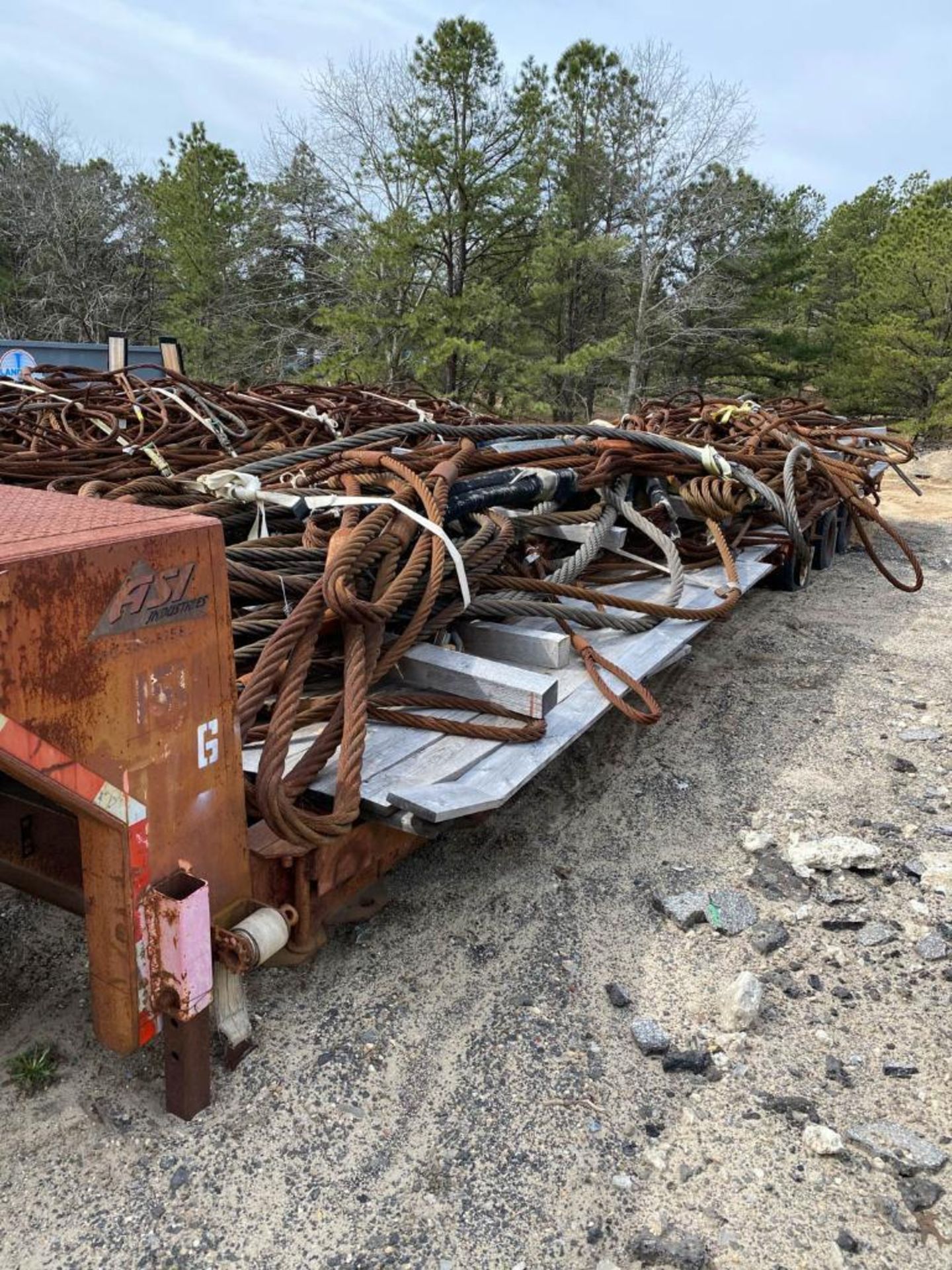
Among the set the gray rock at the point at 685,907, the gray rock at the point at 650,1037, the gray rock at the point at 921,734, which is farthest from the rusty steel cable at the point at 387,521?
the gray rock at the point at 921,734

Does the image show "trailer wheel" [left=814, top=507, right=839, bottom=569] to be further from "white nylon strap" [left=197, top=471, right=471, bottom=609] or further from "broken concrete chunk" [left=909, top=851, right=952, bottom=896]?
"white nylon strap" [left=197, top=471, right=471, bottom=609]

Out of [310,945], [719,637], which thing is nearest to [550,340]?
[719,637]

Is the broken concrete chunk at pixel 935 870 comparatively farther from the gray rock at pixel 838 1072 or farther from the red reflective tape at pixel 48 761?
the red reflective tape at pixel 48 761

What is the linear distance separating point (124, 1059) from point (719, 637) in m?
3.59

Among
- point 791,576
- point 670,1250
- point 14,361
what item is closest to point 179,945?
point 670,1250

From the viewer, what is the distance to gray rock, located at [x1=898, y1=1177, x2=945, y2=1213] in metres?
1.48

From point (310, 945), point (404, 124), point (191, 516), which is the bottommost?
point (310, 945)

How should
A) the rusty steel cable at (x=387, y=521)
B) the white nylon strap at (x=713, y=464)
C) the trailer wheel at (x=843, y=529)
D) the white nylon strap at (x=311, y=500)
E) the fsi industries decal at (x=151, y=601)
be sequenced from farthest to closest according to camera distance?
the trailer wheel at (x=843, y=529), the white nylon strap at (x=713, y=464), the white nylon strap at (x=311, y=500), the rusty steel cable at (x=387, y=521), the fsi industries decal at (x=151, y=601)

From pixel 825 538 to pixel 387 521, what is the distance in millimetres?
4597

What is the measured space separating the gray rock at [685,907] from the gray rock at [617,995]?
31 cm

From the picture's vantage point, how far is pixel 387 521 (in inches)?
92.4

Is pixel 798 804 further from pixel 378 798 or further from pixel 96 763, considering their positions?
pixel 96 763

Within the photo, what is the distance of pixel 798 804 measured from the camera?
2850mm

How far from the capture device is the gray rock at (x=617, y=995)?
6.45 ft
